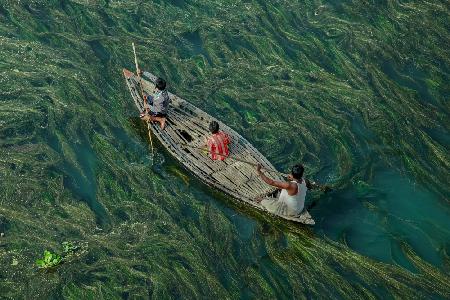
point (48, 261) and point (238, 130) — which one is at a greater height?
point (238, 130)

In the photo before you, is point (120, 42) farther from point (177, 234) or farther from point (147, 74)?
point (177, 234)

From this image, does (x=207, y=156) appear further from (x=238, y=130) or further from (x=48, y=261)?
(x=48, y=261)

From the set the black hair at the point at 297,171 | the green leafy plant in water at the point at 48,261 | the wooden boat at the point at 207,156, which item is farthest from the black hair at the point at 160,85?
the green leafy plant in water at the point at 48,261

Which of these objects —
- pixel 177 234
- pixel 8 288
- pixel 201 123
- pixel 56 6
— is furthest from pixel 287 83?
pixel 8 288

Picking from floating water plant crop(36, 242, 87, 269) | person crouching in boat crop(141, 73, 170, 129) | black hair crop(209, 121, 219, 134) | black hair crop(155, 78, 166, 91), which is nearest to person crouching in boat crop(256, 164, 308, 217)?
black hair crop(209, 121, 219, 134)

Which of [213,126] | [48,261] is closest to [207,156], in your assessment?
[213,126]

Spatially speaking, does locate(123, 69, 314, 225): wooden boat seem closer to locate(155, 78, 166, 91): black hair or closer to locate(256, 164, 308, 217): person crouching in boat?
locate(256, 164, 308, 217): person crouching in boat
